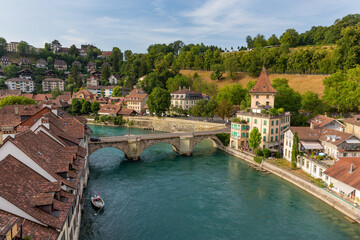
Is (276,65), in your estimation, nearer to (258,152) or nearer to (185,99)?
(185,99)

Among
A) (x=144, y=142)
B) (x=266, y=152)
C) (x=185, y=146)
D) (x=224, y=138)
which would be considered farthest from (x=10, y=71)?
(x=266, y=152)

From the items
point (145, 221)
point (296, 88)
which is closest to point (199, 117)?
point (296, 88)

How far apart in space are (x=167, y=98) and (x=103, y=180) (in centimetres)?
5358

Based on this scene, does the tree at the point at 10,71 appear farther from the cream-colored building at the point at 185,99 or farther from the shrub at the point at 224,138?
the shrub at the point at 224,138

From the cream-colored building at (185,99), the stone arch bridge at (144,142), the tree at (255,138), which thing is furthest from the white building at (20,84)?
the tree at (255,138)

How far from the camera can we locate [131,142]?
49.2 meters

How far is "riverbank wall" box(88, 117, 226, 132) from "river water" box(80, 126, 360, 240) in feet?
95.3

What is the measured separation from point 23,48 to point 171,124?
15014cm

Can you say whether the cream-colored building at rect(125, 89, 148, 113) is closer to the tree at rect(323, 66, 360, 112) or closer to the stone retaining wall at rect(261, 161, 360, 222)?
the tree at rect(323, 66, 360, 112)

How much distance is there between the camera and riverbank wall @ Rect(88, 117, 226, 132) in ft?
249

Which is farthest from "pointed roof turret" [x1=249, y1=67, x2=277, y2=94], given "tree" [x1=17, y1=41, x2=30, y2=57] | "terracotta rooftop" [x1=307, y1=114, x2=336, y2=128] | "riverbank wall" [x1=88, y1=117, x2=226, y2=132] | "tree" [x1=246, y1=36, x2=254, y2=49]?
"tree" [x1=17, y1=41, x2=30, y2=57]

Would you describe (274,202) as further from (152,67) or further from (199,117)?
(152,67)

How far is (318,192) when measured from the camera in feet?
111

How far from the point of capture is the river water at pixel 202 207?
26484 mm
